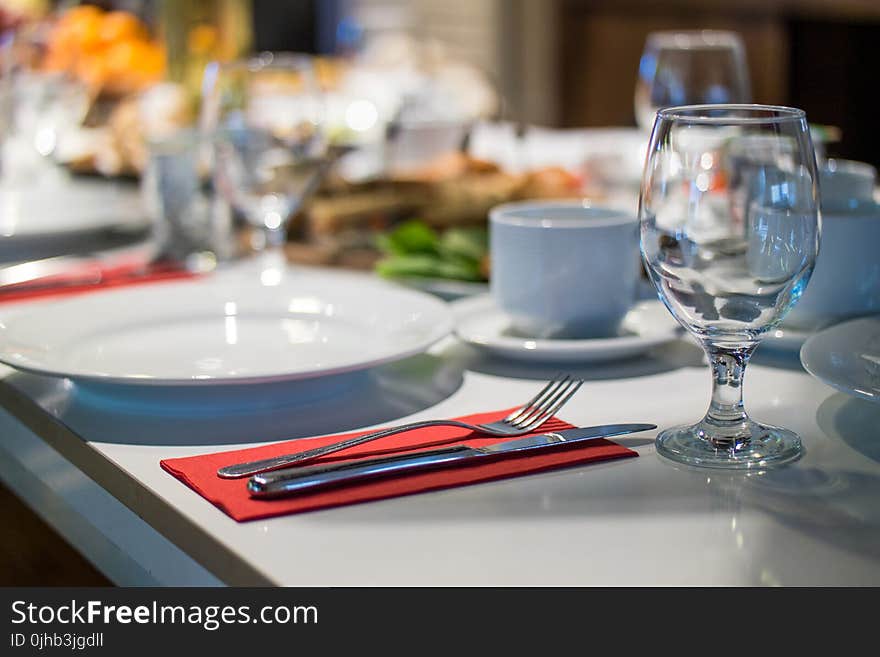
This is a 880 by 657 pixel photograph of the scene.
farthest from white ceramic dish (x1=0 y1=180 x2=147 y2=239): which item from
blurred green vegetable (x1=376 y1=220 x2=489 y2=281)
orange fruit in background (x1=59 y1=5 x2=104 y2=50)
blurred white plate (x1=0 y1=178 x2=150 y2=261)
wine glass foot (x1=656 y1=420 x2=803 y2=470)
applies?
orange fruit in background (x1=59 y1=5 x2=104 y2=50)

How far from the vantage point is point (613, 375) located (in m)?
0.75

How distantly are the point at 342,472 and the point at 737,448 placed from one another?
0.20m

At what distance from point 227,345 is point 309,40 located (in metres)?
4.00

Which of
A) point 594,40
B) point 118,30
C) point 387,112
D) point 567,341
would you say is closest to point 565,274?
point 567,341

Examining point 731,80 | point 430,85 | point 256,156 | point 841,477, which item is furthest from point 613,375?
point 430,85

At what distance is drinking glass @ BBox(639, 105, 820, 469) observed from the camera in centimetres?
54


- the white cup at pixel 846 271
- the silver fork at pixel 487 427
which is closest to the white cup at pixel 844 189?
the white cup at pixel 846 271

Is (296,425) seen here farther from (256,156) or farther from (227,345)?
(256,156)

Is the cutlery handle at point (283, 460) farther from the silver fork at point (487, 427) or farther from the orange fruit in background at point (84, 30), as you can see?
the orange fruit in background at point (84, 30)

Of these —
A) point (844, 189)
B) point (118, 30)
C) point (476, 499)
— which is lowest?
point (476, 499)

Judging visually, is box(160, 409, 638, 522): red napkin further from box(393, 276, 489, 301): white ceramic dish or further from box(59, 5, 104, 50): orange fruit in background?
box(59, 5, 104, 50): orange fruit in background

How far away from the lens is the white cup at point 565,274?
0.79m

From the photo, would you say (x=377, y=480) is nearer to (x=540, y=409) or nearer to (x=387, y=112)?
(x=540, y=409)

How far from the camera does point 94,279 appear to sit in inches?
42.2
